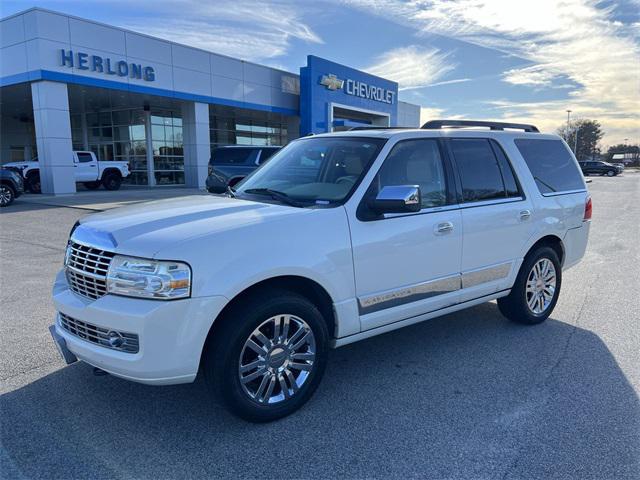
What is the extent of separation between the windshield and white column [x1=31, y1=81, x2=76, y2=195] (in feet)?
60.2

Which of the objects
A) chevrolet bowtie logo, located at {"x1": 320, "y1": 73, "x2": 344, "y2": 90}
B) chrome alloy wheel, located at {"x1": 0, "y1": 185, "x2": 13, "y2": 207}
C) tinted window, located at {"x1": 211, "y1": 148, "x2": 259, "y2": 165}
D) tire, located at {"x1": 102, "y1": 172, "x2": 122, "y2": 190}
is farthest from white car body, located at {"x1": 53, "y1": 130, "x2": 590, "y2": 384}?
chevrolet bowtie logo, located at {"x1": 320, "y1": 73, "x2": 344, "y2": 90}

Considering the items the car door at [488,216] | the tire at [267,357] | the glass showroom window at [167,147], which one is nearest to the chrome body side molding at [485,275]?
the car door at [488,216]

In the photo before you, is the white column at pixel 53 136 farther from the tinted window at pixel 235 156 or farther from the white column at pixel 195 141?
the tinted window at pixel 235 156

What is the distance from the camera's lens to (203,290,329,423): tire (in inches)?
114

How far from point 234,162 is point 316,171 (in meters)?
12.4

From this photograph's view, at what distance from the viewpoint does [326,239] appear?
10.7ft

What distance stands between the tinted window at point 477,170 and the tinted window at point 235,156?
39.9 ft

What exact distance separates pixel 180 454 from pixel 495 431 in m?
1.93

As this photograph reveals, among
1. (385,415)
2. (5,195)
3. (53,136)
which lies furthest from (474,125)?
(53,136)

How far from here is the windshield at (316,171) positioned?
12.1 ft

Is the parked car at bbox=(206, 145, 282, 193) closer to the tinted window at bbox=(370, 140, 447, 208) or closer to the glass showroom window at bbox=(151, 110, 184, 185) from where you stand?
the tinted window at bbox=(370, 140, 447, 208)

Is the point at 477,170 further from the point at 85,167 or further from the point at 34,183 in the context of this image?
the point at 85,167

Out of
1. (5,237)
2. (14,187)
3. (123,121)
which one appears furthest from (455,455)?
(123,121)

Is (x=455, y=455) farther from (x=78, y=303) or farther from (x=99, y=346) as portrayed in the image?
(x=78, y=303)
